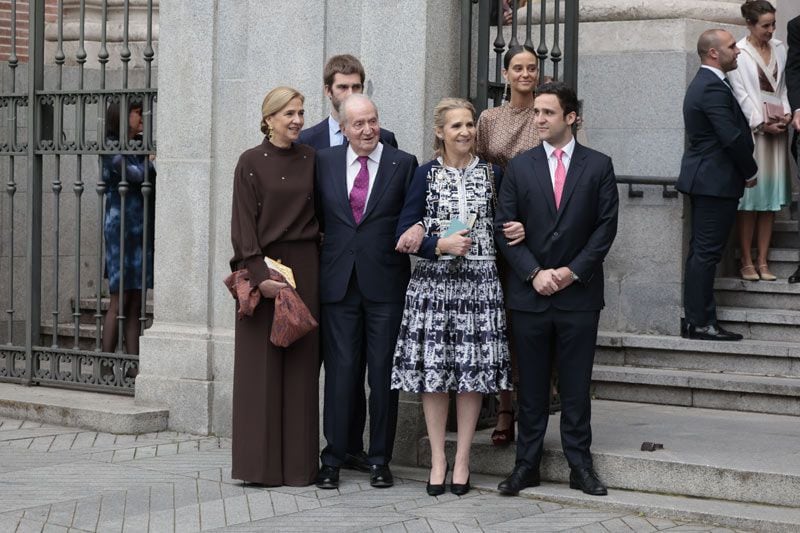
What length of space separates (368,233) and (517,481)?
1.47m

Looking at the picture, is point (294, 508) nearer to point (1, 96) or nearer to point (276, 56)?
point (276, 56)

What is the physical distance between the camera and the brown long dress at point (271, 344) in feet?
25.7

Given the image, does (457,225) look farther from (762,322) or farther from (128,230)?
(128,230)

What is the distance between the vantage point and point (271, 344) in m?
7.86

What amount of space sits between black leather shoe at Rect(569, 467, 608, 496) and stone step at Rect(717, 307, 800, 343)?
270cm

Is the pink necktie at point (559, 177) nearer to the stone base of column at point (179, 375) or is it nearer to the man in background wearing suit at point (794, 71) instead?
the stone base of column at point (179, 375)

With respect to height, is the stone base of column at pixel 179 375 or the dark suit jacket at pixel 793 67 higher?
the dark suit jacket at pixel 793 67

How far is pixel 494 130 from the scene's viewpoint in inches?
315

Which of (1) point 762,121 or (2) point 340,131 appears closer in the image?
(2) point 340,131

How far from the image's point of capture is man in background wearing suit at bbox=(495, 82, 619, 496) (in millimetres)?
7402

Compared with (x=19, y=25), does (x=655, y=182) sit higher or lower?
lower

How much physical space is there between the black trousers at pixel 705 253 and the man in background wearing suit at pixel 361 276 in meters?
2.59

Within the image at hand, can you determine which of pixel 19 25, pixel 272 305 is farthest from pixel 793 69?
pixel 19 25

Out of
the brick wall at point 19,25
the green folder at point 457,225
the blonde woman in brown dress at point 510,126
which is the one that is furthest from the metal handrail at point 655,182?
the brick wall at point 19,25
